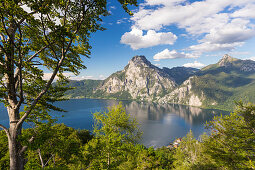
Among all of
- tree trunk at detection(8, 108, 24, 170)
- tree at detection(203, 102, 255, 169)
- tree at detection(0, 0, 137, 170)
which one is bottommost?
tree at detection(203, 102, 255, 169)

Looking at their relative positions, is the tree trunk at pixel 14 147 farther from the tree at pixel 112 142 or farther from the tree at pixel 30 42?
the tree at pixel 112 142

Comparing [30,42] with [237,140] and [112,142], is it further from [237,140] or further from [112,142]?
[237,140]

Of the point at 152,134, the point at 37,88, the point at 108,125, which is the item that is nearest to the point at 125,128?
the point at 108,125

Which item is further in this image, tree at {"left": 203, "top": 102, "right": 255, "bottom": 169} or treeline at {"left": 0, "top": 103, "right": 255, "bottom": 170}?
tree at {"left": 203, "top": 102, "right": 255, "bottom": 169}

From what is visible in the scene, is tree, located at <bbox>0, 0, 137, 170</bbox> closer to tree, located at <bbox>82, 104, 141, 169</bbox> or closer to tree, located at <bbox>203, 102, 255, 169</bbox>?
tree, located at <bbox>82, 104, 141, 169</bbox>

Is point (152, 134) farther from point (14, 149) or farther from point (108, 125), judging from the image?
point (14, 149)

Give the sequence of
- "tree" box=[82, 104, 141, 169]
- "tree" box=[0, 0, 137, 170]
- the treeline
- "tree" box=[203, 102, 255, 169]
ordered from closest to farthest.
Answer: "tree" box=[0, 0, 137, 170], the treeline, "tree" box=[82, 104, 141, 169], "tree" box=[203, 102, 255, 169]

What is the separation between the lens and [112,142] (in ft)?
37.9

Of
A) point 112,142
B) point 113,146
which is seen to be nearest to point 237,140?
point 113,146

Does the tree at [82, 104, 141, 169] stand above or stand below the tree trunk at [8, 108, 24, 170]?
below

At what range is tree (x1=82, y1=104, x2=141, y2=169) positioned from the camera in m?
9.40

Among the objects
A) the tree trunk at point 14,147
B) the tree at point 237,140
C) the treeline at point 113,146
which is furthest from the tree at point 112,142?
the tree at point 237,140

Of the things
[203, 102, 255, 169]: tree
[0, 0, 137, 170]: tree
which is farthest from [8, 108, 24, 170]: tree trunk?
[203, 102, 255, 169]: tree

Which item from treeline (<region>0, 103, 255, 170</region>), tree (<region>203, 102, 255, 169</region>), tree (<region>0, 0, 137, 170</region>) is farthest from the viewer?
tree (<region>203, 102, 255, 169</region>)
